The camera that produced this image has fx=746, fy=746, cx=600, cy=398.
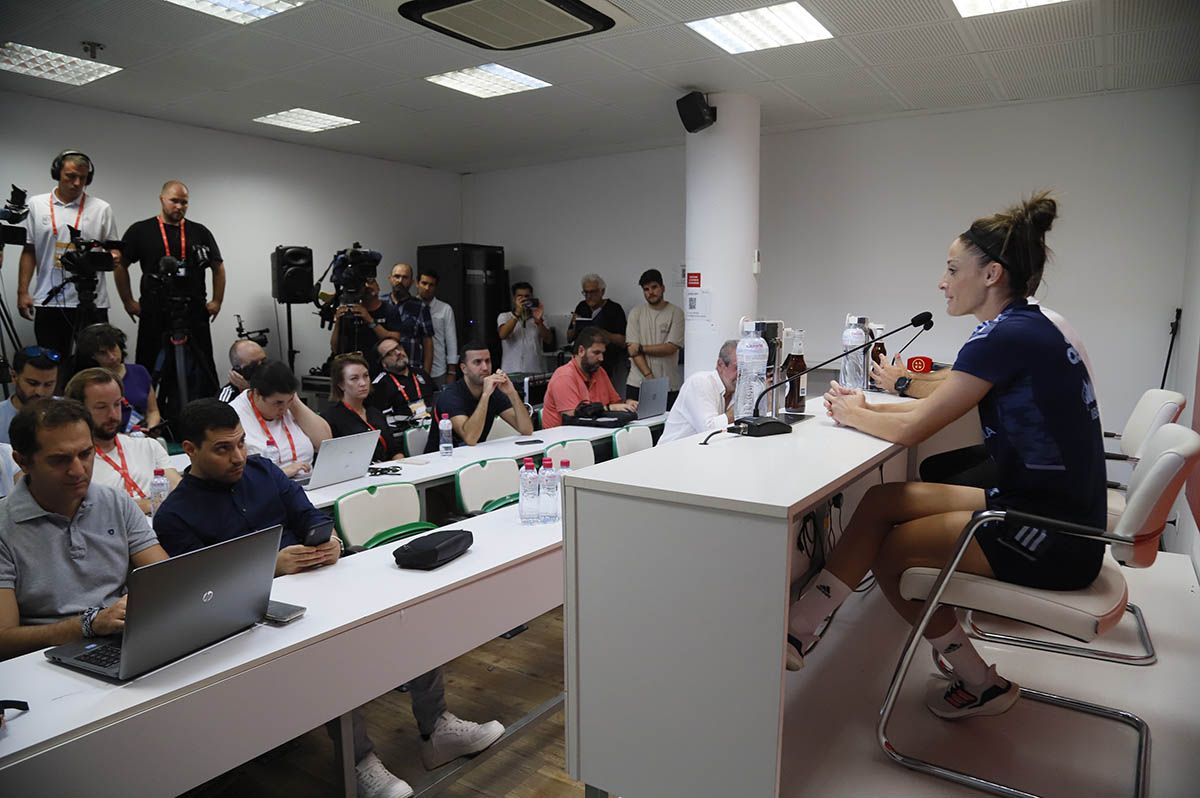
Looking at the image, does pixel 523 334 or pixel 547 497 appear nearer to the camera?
pixel 547 497

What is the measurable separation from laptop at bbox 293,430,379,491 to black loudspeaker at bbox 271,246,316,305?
3.53 metres

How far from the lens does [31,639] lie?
1788 mm

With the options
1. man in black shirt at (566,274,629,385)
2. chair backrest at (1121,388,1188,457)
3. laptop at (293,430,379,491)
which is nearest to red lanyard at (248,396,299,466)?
laptop at (293,430,379,491)

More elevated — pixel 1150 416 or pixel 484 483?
pixel 1150 416

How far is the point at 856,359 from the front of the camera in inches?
106

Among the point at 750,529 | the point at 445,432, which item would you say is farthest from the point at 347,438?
the point at 750,529

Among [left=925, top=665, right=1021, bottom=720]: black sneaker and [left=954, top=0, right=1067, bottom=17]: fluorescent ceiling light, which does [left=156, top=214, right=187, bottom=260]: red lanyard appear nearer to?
[left=954, top=0, right=1067, bottom=17]: fluorescent ceiling light

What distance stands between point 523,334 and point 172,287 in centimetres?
339

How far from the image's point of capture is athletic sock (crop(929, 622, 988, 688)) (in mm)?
1824

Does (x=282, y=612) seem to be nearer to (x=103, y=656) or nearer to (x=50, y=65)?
(x=103, y=656)

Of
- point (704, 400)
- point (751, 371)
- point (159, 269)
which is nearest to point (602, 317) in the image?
point (159, 269)

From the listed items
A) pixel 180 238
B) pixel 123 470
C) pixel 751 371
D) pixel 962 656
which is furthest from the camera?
pixel 180 238

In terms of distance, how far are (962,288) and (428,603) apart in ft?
5.34

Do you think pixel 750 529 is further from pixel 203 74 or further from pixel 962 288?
pixel 203 74
